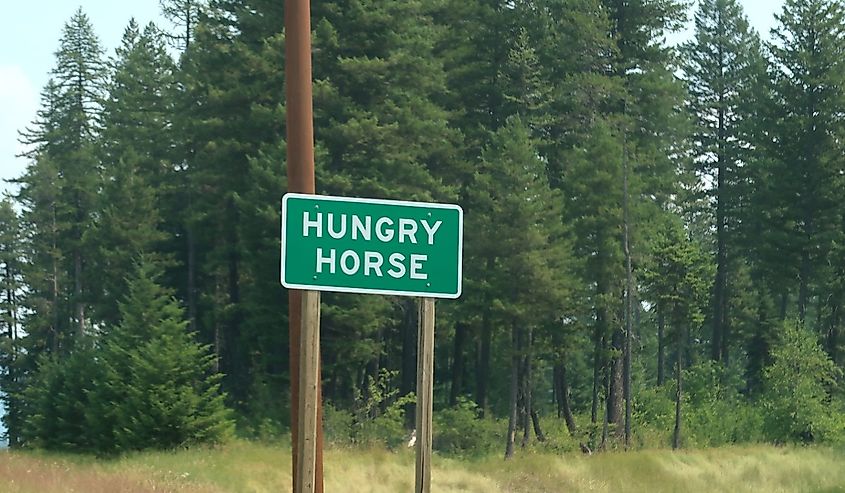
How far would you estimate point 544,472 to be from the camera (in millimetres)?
28391

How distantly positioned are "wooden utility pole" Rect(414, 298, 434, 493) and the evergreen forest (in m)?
23.1

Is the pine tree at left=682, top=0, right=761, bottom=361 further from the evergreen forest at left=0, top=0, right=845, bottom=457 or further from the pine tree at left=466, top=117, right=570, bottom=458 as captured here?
the pine tree at left=466, top=117, right=570, bottom=458

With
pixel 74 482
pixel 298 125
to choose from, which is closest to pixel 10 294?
pixel 74 482

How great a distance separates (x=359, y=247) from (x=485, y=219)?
2760cm

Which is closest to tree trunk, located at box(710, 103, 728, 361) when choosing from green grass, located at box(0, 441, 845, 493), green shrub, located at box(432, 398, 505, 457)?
green grass, located at box(0, 441, 845, 493)

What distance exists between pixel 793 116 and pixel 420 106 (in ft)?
59.4

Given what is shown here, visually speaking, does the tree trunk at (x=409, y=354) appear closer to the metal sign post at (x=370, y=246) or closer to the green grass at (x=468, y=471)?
the green grass at (x=468, y=471)

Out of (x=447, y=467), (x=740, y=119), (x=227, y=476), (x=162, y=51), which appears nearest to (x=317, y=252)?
(x=227, y=476)

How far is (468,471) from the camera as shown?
90.4 feet

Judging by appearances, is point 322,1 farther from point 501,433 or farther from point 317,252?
point 317,252

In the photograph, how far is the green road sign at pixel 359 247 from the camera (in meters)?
5.90

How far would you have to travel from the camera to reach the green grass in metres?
20.5

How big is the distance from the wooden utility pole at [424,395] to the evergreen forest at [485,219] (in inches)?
910

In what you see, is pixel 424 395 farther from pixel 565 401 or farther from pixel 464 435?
pixel 565 401
